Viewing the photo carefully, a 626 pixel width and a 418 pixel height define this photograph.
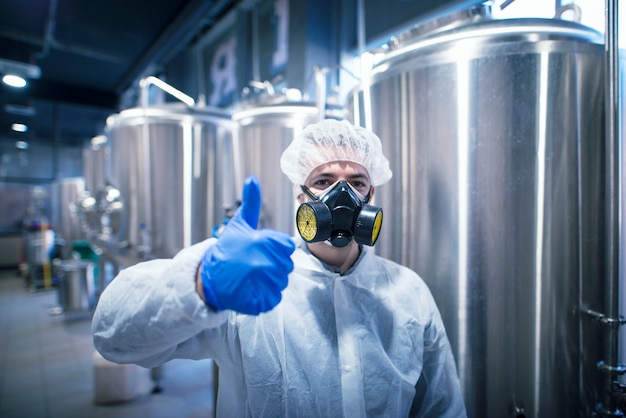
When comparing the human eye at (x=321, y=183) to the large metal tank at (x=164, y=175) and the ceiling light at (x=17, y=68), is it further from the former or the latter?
the ceiling light at (x=17, y=68)

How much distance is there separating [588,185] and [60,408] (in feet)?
9.31

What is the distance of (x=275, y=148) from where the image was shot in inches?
61.0

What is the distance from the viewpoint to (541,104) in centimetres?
82

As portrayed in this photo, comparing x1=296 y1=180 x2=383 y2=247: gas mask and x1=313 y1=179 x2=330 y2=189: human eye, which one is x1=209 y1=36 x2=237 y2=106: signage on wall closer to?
x1=313 y1=179 x2=330 y2=189: human eye

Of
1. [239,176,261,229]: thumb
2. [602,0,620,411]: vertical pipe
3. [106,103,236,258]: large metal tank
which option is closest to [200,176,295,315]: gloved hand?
[239,176,261,229]: thumb

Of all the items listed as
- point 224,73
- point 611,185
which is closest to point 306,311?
point 611,185

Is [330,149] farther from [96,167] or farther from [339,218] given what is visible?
[96,167]

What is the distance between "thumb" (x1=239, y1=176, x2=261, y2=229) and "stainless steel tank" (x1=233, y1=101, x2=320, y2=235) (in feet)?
3.15

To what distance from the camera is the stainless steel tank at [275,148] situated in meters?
1.53

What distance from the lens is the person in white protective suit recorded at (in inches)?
20.5

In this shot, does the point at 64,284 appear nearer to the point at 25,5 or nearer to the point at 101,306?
the point at 25,5

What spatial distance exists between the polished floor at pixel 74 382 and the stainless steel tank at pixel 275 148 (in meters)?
1.21

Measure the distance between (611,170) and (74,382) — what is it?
3118 millimetres

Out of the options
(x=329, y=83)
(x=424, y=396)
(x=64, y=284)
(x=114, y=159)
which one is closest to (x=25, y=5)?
(x=114, y=159)
